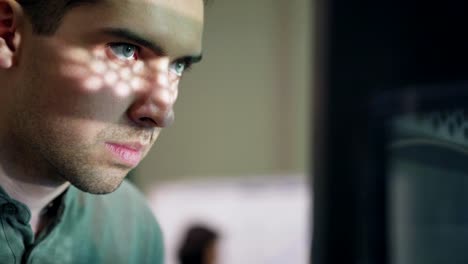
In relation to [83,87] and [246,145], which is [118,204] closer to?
[83,87]

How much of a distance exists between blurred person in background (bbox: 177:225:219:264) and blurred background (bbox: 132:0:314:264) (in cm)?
2

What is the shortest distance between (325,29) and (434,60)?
0.31 feet

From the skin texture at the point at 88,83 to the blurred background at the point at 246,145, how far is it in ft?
0.34

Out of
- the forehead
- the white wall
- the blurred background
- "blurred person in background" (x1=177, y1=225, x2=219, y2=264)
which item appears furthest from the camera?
the white wall

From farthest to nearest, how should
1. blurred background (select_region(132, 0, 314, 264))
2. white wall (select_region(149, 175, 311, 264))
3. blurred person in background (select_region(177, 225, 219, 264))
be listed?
white wall (select_region(149, 175, 311, 264)) < blurred person in background (select_region(177, 225, 219, 264)) < blurred background (select_region(132, 0, 314, 264))

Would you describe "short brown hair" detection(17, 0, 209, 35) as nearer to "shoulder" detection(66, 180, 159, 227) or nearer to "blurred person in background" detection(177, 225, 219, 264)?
"shoulder" detection(66, 180, 159, 227)

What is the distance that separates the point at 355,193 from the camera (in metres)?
0.48

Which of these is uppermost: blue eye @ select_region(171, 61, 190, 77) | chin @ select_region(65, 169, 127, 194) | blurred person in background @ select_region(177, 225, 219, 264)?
blue eye @ select_region(171, 61, 190, 77)

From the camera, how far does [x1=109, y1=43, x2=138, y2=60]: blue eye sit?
1.31ft

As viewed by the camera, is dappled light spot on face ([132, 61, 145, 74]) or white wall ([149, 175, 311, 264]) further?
white wall ([149, 175, 311, 264])

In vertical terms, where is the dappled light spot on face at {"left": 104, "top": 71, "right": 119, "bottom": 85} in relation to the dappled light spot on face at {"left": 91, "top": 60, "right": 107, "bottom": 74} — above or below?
below

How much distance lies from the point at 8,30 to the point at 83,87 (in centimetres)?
6

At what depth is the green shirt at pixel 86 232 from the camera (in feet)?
1.40

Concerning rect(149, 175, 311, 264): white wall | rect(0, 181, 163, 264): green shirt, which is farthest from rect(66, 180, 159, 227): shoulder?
rect(149, 175, 311, 264): white wall
